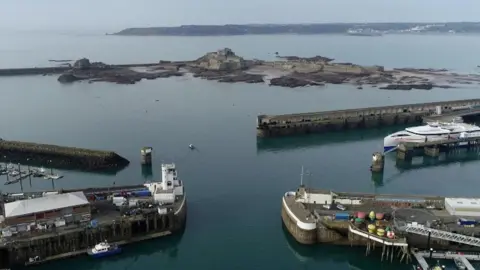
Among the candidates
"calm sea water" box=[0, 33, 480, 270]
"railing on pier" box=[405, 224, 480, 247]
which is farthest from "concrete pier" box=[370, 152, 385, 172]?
"railing on pier" box=[405, 224, 480, 247]

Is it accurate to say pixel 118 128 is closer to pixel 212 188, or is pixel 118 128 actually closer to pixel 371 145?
pixel 212 188

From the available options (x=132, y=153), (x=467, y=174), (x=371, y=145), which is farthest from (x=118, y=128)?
(x=467, y=174)

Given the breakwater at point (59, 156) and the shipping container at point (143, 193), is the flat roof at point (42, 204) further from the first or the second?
the breakwater at point (59, 156)

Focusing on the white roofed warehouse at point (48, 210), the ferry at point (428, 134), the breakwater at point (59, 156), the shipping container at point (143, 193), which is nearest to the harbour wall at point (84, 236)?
the white roofed warehouse at point (48, 210)

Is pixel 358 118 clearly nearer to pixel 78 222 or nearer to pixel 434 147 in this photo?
pixel 434 147

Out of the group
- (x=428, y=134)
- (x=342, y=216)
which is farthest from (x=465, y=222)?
(x=428, y=134)

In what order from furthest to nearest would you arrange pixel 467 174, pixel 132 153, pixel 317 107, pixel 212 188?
pixel 317 107 < pixel 132 153 < pixel 467 174 < pixel 212 188
